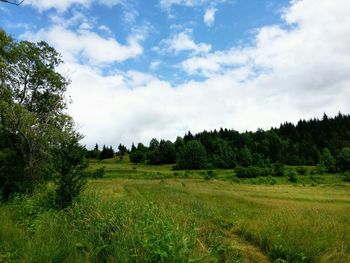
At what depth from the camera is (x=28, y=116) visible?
24.4m

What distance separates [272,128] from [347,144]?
164 ft

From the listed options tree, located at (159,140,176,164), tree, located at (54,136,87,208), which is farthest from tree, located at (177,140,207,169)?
tree, located at (54,136,87,208)

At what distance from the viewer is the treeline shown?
13175 cm

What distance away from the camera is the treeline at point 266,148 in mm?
131750

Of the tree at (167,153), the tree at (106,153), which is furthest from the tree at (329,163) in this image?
the tree at (106,153)

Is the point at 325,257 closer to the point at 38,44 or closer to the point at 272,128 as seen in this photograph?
the point at 38,44

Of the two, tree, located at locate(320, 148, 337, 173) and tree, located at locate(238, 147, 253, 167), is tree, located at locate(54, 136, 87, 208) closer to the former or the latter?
tree, located at locate(320, 148, 337, 173)

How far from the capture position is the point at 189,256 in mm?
5871

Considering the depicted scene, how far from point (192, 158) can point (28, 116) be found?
110 meters

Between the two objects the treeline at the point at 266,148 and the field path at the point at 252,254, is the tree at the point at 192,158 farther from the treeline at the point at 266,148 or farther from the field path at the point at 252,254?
the field path at the point at 252,254

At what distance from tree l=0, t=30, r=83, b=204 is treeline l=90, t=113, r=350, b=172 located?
105073 mm

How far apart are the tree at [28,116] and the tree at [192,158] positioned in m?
105

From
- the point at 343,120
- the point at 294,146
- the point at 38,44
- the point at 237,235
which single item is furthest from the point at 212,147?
the point at 237,235

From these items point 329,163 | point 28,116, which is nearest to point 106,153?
point 329,163
